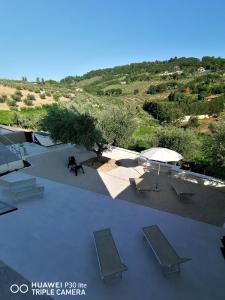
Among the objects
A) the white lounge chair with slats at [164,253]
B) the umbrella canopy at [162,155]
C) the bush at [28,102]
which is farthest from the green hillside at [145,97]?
the white lounge chair with slats at [164,253]

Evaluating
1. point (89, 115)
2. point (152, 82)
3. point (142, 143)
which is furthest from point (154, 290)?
point (152, 82)

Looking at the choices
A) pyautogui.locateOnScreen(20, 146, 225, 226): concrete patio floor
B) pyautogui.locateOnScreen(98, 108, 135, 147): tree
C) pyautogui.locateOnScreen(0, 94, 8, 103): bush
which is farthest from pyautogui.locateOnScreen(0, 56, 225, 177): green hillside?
pyautogui.locateOnScreen(20, 146, 225, 226): concrete patio floor

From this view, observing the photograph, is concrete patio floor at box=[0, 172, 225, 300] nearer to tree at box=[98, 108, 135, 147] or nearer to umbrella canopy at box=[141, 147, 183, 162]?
umbrella canopy at box=[141, 147, 183, 162]

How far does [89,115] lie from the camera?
557 inches

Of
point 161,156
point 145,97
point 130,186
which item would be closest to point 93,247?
point 130,186

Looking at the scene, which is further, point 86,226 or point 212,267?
point 86,226

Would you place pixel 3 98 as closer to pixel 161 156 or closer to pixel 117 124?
pixel 117 124

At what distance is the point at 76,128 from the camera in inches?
538

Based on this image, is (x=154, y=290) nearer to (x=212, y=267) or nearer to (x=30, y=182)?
(x=212, y=267)

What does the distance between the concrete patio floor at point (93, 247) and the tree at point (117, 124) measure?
5.19 metres

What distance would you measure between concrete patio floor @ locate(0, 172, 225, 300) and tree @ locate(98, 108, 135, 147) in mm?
5192

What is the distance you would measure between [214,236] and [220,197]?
290cm

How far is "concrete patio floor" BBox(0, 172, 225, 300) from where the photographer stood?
19.5 feet

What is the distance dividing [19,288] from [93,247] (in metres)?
2.20
